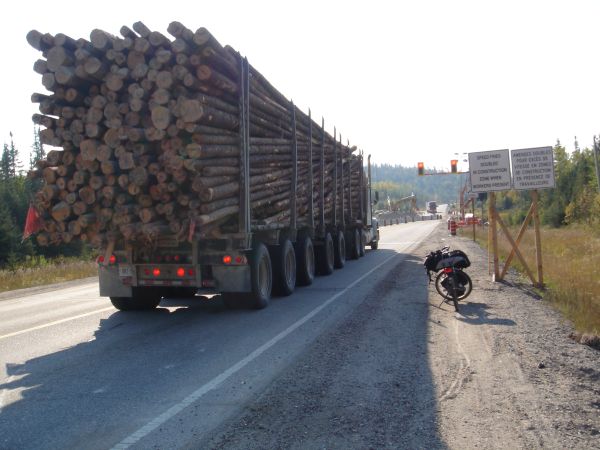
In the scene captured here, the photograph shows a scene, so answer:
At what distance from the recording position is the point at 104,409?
5.30 metres

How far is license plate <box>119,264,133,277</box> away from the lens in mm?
10055

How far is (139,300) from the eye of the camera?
36.5 feet

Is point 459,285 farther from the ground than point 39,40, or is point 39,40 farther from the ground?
point 39,40

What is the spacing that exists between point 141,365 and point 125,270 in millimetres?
3457

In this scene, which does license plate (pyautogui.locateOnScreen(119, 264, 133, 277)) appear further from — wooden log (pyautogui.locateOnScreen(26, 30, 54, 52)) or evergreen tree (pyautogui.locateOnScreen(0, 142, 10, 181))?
evergreen tree (pyautogui.locateOnScreen(0, 142, 10, 181))

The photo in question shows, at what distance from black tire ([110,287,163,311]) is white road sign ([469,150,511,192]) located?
24.3 ft

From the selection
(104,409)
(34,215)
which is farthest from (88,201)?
(104,409)

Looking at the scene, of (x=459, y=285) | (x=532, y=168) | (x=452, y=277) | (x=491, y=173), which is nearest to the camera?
(x=452, y=277)

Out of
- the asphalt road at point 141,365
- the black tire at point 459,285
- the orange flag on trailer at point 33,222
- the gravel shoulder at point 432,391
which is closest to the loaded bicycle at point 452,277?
the black tire at point 459,285

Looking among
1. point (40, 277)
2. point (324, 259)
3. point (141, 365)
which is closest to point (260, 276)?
point (141, 365)

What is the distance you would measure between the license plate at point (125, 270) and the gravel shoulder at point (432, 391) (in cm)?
365

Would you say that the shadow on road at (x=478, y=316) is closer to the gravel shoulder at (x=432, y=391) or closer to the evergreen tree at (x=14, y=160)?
the gravel shoulder at (x=432, y=391)

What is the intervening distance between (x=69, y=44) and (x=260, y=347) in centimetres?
529

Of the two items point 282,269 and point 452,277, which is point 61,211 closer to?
point 282,269
